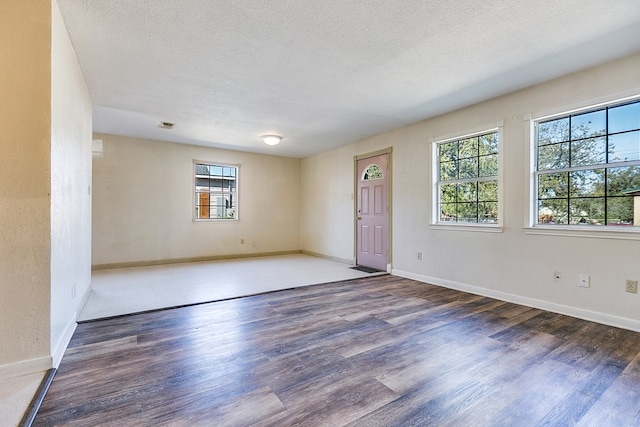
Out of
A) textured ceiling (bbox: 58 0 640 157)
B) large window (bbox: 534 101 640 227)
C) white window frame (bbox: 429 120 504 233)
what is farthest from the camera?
white window frame (bbox: 429 120 504 233)

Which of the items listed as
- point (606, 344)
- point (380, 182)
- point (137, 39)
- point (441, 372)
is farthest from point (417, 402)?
point (380, 182)

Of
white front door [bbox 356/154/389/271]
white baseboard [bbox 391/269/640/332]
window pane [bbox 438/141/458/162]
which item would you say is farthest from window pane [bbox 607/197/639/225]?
white front door [bbox 356/154/389/271]

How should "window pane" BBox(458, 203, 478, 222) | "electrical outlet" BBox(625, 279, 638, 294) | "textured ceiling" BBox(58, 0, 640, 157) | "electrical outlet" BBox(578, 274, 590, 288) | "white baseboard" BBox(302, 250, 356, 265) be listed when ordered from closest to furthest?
"textured ceiling" BBox(58, 0, 640, 157) → "electrical outlet" BBox(625, 279, 638, 294) → "electrical outlet" BBox(578, 274, 590, 288) → "window pane" BBox(458, 203, 478, 222) → "white baseboard" BBox(302, 250, 356, 265)

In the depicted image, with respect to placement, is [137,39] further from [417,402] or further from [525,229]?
[525,229]

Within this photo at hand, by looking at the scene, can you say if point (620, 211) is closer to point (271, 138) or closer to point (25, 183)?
point (271, 138)

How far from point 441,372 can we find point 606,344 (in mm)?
1552

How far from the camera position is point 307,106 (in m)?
3.95

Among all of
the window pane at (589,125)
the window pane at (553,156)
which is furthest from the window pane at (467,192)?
the window pane at (589,125)

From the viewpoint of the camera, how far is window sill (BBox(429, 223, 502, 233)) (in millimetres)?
3633

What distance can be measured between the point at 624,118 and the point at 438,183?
2017mm

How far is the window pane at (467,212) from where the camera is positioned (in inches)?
156

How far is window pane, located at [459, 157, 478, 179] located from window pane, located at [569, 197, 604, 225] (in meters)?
1.12

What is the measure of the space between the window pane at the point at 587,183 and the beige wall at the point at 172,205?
220 inches

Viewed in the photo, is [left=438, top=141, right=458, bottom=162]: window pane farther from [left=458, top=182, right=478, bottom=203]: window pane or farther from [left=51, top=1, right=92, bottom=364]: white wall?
[left=51, top=1, right=92, bottom=364]: white wall
